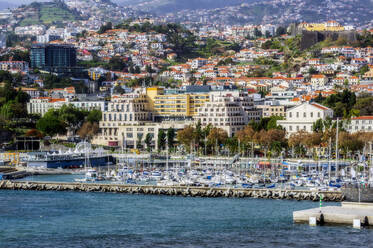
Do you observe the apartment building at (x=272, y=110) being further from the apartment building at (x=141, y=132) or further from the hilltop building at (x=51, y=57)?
Answer: the hilltop building at (x=51, y=57)

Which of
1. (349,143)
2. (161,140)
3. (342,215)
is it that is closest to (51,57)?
(161,140)

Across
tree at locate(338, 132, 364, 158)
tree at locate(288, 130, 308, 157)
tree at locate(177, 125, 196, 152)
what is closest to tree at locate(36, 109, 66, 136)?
tree at locate(177, 125, 196, 152)

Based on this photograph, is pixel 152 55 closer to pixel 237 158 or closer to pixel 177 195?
pixel 237 158

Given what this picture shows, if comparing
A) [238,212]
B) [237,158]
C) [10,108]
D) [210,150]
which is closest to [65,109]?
[10,108]

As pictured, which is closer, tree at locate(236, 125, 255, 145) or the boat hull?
the boat hull

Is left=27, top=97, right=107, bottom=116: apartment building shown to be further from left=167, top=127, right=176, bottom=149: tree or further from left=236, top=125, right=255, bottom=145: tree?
left=236, top=125, right=255, bottom=145: tree

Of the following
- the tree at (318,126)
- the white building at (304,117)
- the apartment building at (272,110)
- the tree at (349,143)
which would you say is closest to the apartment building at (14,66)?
the apartment building at (272,110)

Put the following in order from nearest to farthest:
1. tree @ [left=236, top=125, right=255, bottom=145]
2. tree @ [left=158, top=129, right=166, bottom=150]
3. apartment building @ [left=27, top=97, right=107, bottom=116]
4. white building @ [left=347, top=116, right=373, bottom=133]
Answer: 1. tree @ [left=236, top=125, right=255, bottom=145]
2. white building @ [left=347, top=116, right=373, bottom=133]
3. tree @ [left=158, top=129, right=166, bottom=150]
4. apartment building @ [left=27, top=97, right=107, bottom=116]
